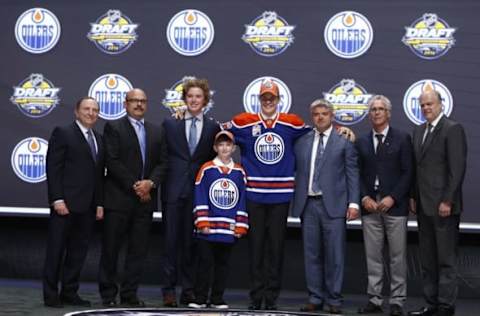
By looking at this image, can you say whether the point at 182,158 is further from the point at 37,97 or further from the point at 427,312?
the point at 427,312

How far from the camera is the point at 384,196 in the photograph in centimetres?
662

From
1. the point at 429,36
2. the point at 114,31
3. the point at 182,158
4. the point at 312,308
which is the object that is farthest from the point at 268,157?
the point at 114,31

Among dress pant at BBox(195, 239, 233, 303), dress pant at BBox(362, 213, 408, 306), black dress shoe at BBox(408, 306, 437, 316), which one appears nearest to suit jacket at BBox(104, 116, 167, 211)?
dress pant at BBox(195, 239, 233, 303)

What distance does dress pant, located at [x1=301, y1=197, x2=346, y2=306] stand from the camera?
6605 mm

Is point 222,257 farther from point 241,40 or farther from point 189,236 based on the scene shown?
point 241,40

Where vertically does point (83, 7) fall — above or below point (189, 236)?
above

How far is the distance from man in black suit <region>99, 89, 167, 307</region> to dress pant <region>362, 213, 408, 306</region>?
148 centimetres

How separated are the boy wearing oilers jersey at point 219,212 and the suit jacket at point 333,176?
A: 41 cm

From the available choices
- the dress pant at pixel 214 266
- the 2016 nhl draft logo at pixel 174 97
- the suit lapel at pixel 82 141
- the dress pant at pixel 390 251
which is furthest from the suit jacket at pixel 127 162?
the dress pant at pixel 390 251

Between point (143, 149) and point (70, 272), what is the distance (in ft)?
3.17

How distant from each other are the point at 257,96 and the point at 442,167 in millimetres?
1759

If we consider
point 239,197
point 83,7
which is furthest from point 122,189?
point 83,7

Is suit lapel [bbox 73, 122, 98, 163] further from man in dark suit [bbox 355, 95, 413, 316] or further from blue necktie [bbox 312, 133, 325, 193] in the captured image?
man in dark suit [bbox 355, 95, 413, 316]

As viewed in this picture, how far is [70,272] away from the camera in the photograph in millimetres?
6691
